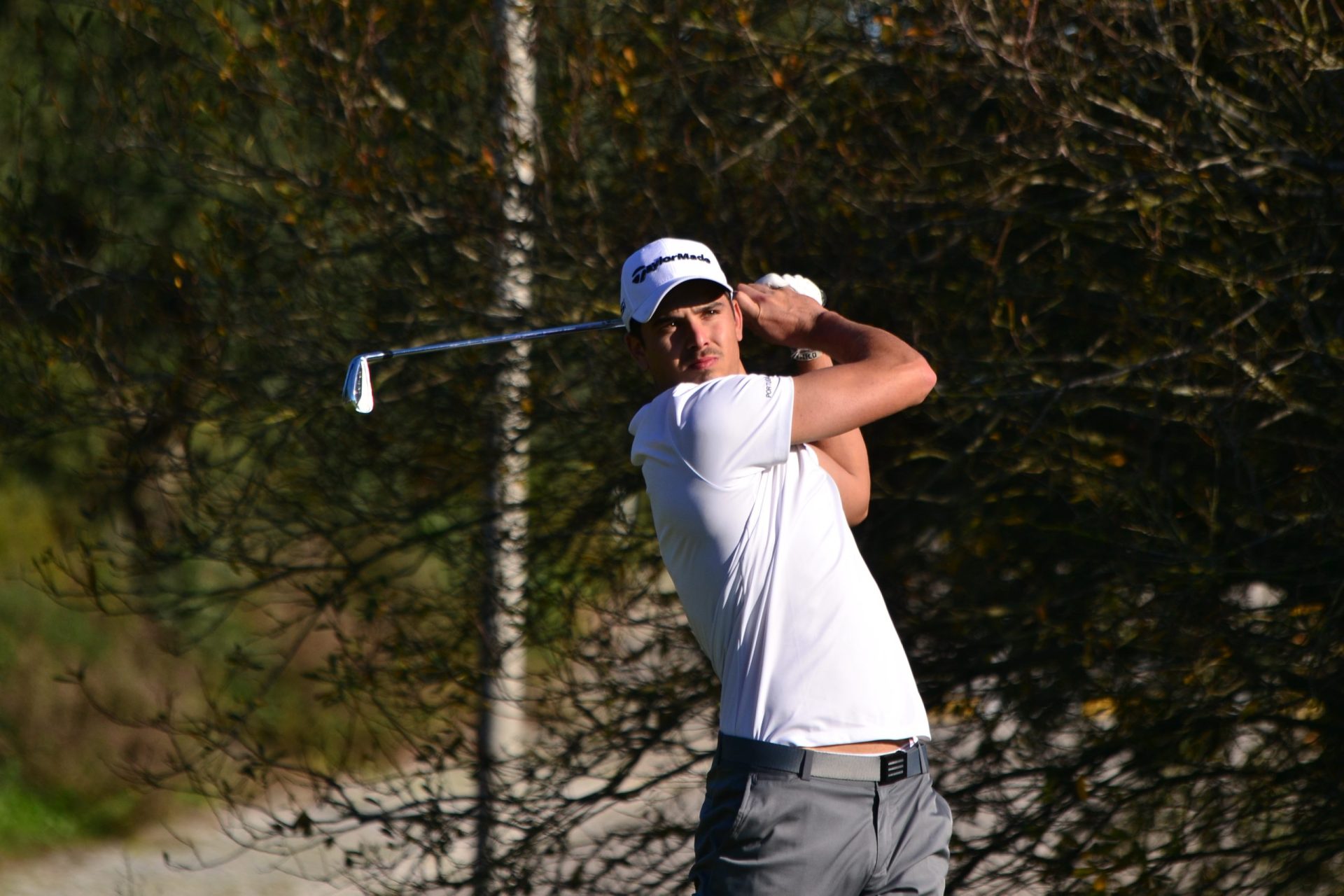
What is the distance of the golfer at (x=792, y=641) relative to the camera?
2.58 m

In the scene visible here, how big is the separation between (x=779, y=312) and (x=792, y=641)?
0.73m

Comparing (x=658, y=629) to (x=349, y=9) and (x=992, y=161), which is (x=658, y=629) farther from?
(x=349, y=9)

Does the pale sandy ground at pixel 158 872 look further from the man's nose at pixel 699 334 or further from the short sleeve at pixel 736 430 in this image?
the short sleeve at pixel 736 430

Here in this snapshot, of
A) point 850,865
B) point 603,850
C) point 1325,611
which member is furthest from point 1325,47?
point 603,850

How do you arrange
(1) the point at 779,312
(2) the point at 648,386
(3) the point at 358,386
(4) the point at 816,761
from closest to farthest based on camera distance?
(4) the point at 816,761 < (1) the point at 779,312 < (3) the point at 358,386 < (2) the point at 648,386

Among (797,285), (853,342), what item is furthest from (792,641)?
(797,285)

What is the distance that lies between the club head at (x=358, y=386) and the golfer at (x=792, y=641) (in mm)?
969

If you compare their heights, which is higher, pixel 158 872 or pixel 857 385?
pixel 158 872

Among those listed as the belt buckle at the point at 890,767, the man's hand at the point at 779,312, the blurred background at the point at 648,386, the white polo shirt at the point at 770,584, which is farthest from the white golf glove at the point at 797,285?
the blurred background at the point at 648,386

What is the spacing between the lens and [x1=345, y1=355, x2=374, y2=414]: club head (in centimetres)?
351

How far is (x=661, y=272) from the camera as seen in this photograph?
9.51 feet

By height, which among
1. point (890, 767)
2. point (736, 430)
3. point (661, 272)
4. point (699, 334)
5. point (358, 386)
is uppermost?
point (358, 386)

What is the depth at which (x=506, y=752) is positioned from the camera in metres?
5.23

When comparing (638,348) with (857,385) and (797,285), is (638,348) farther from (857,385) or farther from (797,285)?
(857,385)
